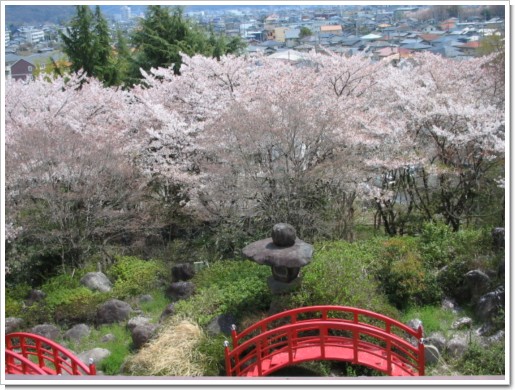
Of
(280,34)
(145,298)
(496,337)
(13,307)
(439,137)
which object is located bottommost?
(145,298)

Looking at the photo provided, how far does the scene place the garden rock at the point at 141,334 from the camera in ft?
24.9

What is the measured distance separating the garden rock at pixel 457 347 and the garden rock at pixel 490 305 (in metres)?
0.61

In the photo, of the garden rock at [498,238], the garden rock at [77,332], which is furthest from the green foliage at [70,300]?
the garden rock at [498,238]

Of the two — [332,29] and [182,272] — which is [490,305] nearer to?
[182,272]

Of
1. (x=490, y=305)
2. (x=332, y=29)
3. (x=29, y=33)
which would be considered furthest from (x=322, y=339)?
(x=332, y=29)

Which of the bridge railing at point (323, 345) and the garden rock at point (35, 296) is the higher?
the bridge railing at point (323, 345)

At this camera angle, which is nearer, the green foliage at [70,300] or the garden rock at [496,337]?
the garden rock at [496,337]

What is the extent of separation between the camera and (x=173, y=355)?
22.0 feet

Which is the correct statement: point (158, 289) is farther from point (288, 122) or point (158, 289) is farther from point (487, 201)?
point (487, 201)

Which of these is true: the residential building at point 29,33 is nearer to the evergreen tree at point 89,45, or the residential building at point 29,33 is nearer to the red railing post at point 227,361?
the red railing post at point 227,361

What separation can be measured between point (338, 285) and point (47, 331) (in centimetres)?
433

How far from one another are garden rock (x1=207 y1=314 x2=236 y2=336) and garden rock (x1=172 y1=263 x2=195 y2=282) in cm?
238

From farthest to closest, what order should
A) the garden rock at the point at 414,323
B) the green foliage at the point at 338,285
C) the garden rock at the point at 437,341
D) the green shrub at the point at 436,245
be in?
the green shrub at the point at 436,245, the garden rock at the point at 414,323, the green foliage at the point at 338,285, the garden rock at the point at 437,341

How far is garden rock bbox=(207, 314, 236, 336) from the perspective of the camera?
721 centimetres
